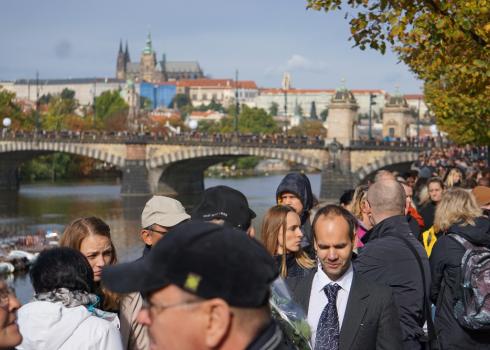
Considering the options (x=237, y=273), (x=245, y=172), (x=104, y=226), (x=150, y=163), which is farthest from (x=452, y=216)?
(x=245, y=172)

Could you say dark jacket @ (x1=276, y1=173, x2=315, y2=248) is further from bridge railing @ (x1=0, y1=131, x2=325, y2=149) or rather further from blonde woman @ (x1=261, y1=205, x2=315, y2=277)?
bridge railing @ (x1=0, y1=131, x2=325, y2=149)

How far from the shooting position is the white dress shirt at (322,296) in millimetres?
3633

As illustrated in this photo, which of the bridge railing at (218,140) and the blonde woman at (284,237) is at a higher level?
the blonde woman at (284,237)

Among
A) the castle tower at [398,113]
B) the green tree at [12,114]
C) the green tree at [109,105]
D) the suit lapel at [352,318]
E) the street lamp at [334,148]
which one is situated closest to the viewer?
the suit lapel at [352,318]

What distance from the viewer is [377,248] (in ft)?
13.7

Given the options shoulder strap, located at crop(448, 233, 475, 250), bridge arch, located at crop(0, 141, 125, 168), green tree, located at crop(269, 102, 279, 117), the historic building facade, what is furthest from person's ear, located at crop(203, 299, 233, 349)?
the historic building facade

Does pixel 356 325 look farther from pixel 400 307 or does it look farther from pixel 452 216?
pixel 452 216

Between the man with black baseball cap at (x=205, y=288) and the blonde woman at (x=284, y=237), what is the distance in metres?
2.44

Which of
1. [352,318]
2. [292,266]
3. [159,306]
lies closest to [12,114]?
[292,266]

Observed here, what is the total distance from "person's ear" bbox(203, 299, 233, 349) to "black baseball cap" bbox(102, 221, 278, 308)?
0.01 metres

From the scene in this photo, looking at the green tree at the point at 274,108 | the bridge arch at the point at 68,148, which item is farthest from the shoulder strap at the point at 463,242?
the green tree at the point at 274,108

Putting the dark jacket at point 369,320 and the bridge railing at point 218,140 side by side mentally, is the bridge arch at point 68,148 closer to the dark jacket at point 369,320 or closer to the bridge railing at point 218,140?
the bridge railing at point 218,140

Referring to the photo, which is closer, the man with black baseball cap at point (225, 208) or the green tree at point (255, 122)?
the man with black baseball cap at point (225, 208)

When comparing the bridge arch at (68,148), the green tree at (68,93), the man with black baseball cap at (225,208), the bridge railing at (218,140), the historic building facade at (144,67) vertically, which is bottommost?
the bridge arch at (68,148)
